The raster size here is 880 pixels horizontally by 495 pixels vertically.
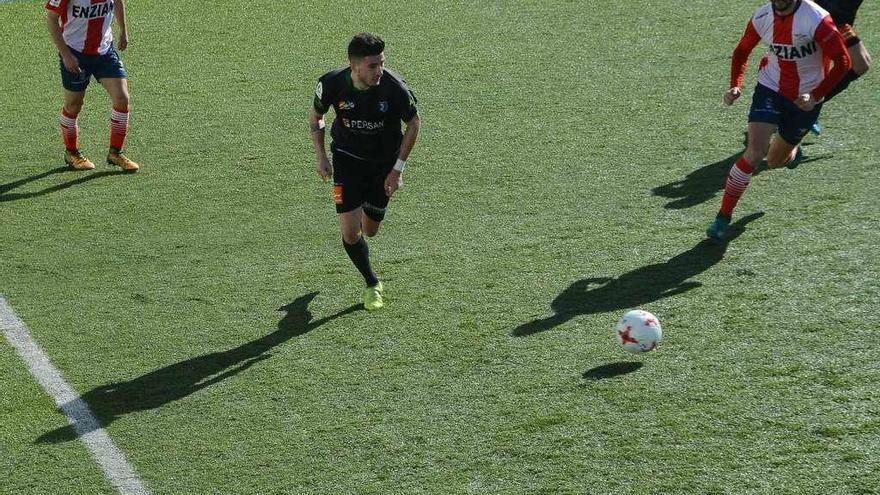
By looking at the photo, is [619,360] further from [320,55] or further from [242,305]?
[320,55]

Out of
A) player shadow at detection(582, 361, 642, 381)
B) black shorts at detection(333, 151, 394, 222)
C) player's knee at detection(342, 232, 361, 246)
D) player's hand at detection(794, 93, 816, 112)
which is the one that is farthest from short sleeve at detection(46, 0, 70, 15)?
player's hand at detection(794, 93, 816, 112)

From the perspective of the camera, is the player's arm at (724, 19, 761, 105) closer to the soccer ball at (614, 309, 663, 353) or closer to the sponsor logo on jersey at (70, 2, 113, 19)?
the soccer ball at (614, 309, 663, 353)

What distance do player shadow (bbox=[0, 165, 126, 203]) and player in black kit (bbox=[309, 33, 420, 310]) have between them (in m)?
3.80

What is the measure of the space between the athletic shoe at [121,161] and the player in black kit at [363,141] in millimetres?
3657

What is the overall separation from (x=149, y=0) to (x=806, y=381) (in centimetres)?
1228

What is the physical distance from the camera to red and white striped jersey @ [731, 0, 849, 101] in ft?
31.1

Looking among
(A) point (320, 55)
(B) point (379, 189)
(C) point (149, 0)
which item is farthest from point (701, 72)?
(C) point (149, 0)

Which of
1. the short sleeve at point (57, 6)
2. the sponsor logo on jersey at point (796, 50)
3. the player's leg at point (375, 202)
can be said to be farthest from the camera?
the short sleeve at point (57, 6)

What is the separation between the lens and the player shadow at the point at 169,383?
7770 mm

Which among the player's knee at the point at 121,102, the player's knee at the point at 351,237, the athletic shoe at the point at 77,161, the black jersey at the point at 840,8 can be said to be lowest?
the athletic shoe at the point at 77,161

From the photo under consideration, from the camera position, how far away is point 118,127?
12.2 meters

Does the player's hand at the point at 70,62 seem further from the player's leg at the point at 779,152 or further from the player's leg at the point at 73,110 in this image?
the player's leg at the point at 779,152

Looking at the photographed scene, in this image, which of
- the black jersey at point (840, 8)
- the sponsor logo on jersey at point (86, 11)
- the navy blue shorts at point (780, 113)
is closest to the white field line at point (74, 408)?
the sponsor logo on jersey at point (86, 11)

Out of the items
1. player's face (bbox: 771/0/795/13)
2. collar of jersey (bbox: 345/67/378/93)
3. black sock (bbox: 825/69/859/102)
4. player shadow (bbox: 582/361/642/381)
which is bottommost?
player shadow (bbox: 582/361/642/381)
